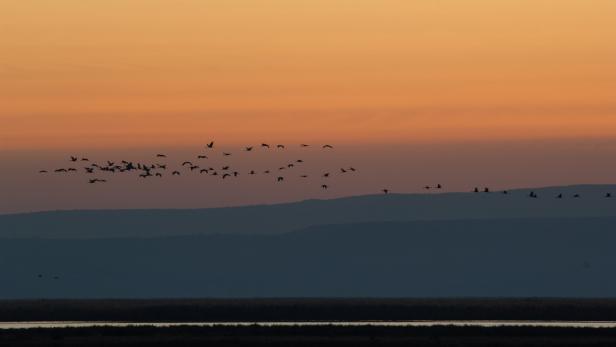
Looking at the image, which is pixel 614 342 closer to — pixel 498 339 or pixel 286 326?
Answer: pixel 498 339

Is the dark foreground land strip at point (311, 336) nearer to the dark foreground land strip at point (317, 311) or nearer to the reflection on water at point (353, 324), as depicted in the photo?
the reflection on water at point (353, 324)

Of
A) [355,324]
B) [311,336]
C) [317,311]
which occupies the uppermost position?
[317,311]

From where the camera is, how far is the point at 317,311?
115688 millimetres

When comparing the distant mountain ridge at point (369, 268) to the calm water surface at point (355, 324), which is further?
the distant mountain ridge at point (369, 268)

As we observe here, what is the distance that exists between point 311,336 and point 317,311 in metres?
26.4

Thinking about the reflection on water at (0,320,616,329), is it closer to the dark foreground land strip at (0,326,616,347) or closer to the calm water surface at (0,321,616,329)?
the calm water surface at (0,321,616,329)

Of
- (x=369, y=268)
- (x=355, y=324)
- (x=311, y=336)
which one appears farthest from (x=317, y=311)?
(x=369, y=268)

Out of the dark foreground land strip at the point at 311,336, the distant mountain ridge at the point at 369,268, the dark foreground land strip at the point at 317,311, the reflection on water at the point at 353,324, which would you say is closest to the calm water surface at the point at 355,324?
the reflection on water at the point at 353,324

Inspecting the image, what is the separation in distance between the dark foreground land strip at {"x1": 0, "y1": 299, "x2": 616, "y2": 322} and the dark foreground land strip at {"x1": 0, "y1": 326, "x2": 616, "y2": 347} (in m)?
16.3

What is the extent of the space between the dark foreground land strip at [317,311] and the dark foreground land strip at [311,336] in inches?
642

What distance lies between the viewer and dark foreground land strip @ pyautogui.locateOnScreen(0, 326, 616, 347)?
85.0 m

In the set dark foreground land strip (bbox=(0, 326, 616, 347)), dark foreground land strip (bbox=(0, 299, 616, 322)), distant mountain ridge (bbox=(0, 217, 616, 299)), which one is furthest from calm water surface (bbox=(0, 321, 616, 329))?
distant mountain ridge (bbox=(0, 217, 616, 299))

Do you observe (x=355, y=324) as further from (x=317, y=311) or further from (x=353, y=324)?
(x=317, y=311)

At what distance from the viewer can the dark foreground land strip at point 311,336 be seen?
85.0 m
